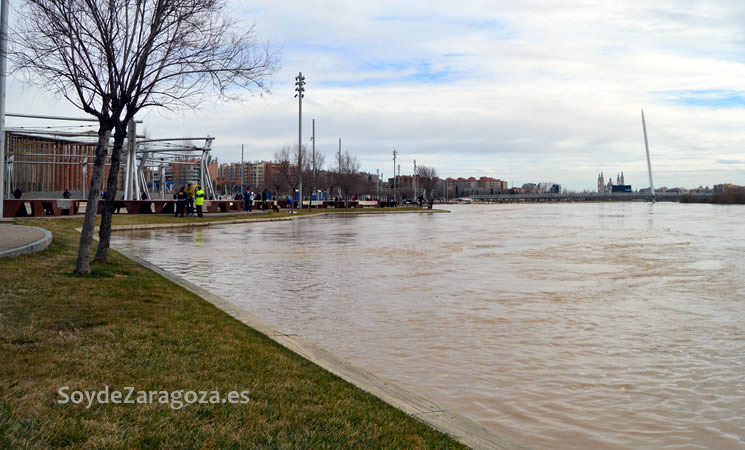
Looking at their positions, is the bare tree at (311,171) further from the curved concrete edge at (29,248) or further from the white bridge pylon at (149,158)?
the curved concrete edge at (29,248)

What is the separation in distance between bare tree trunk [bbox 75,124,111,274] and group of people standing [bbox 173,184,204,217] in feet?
80.2

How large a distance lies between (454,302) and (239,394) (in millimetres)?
6311

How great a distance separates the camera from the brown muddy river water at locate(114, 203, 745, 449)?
216 inches

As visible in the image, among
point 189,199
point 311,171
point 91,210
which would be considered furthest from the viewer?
point 311,171

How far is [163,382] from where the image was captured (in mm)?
5086

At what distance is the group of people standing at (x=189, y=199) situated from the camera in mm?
35406

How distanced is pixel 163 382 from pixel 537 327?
5.48 meters
